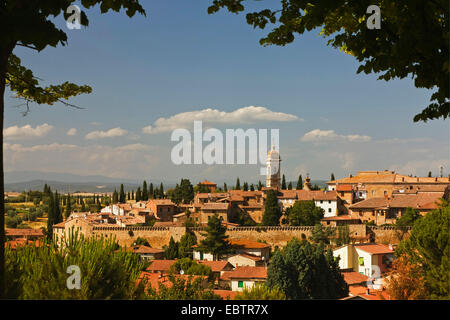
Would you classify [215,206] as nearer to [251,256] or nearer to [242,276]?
[251,256]

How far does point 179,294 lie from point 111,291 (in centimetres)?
801

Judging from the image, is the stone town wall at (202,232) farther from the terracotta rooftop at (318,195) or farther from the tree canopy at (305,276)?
the tree canopy at (305,276)

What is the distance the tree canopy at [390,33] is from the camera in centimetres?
405

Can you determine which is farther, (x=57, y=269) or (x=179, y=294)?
(x=179, y=294)

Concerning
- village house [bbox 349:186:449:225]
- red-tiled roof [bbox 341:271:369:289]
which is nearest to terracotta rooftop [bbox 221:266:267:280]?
red-tiled roof [bbox 341:271:369:289]

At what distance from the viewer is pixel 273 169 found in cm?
7800

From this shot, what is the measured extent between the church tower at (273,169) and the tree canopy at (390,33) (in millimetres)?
69487

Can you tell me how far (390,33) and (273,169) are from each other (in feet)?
242

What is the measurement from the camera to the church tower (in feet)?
251

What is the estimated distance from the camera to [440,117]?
520 cm

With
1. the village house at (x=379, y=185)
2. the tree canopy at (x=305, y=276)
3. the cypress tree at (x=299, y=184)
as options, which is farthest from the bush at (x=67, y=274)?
the cypress tree at (x=299, y=184)
